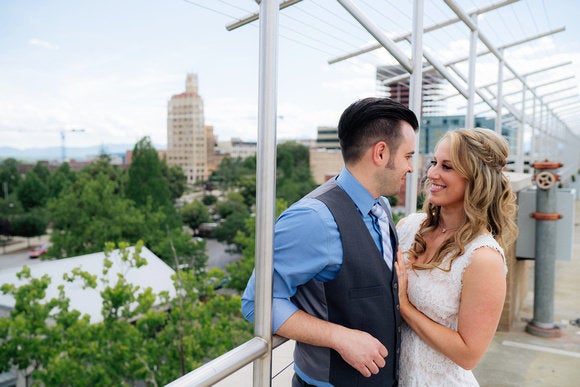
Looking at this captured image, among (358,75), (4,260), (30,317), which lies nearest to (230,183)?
(4,260)

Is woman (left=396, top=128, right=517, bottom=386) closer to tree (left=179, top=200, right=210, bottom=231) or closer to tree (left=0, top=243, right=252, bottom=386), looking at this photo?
tree (left=0, top=243, right=252, bottom=386)

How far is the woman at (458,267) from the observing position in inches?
52.7

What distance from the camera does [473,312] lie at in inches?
52.2

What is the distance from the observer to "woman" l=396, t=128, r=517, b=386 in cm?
134

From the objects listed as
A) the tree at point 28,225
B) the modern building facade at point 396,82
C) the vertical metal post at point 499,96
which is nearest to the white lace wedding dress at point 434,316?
the modern building facade at point 396,82

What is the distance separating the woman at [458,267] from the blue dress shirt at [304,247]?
28 cm

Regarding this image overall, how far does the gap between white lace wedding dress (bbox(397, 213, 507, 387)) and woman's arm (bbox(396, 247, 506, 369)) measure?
0.12 feet

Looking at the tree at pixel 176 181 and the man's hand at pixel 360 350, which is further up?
the man's hand at pixel 360 350

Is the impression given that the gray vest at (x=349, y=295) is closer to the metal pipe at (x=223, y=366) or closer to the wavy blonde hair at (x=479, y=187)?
the metal pipe at (x=223, y=366)

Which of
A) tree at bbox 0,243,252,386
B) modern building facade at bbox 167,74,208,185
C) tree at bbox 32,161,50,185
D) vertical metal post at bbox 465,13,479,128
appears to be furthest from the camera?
modern building facade at bbox 167,74,208,185

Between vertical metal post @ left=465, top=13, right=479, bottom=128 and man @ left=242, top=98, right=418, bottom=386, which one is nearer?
man @ left=242, top=98, right=418, bottom=386

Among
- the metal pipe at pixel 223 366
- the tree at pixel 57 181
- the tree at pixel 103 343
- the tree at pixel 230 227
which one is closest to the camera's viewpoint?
the metal pipe at pixel 223 366

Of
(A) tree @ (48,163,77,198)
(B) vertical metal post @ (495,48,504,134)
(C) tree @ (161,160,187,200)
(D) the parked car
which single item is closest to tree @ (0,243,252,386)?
(B) vertical metal post @ (495,48,504,134)

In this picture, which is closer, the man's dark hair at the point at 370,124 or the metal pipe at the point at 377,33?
the man's dark hair at the point at 370,124
